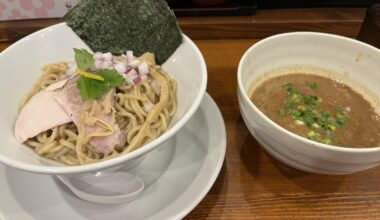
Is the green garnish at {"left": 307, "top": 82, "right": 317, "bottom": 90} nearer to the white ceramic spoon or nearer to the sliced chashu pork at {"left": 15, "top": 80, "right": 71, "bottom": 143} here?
the white ceramic spoon

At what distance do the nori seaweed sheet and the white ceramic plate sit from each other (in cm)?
37

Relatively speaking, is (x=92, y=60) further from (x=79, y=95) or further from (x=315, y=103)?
(x=315, y=103)

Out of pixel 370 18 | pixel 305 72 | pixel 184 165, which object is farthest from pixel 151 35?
pixel 370 18

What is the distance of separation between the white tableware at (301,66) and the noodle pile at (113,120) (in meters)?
0.27

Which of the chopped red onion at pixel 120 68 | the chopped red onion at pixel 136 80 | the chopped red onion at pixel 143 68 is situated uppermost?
the chopped red onion at pixel 120 68

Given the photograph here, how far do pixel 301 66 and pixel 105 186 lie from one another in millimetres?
867

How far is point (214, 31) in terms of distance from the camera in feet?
6.25

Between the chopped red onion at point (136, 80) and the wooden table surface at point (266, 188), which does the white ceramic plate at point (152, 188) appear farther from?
the chopped red onion at point (136, 80)

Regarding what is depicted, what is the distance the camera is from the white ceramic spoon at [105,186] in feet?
3.58

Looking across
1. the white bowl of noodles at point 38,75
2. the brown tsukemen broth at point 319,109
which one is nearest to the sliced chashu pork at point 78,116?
the white bowl of noodles at point 38,75

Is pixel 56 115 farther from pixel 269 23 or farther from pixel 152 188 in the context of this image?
pixel 269 23

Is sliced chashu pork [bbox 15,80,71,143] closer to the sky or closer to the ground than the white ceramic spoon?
closer to the sky

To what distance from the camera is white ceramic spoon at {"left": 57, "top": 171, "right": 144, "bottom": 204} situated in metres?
1.09

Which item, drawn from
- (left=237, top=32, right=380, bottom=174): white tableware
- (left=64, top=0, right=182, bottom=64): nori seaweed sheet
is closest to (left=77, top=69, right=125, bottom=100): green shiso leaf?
(left=64, top=0, right=182, bottom=64): nori seaweed sheet
